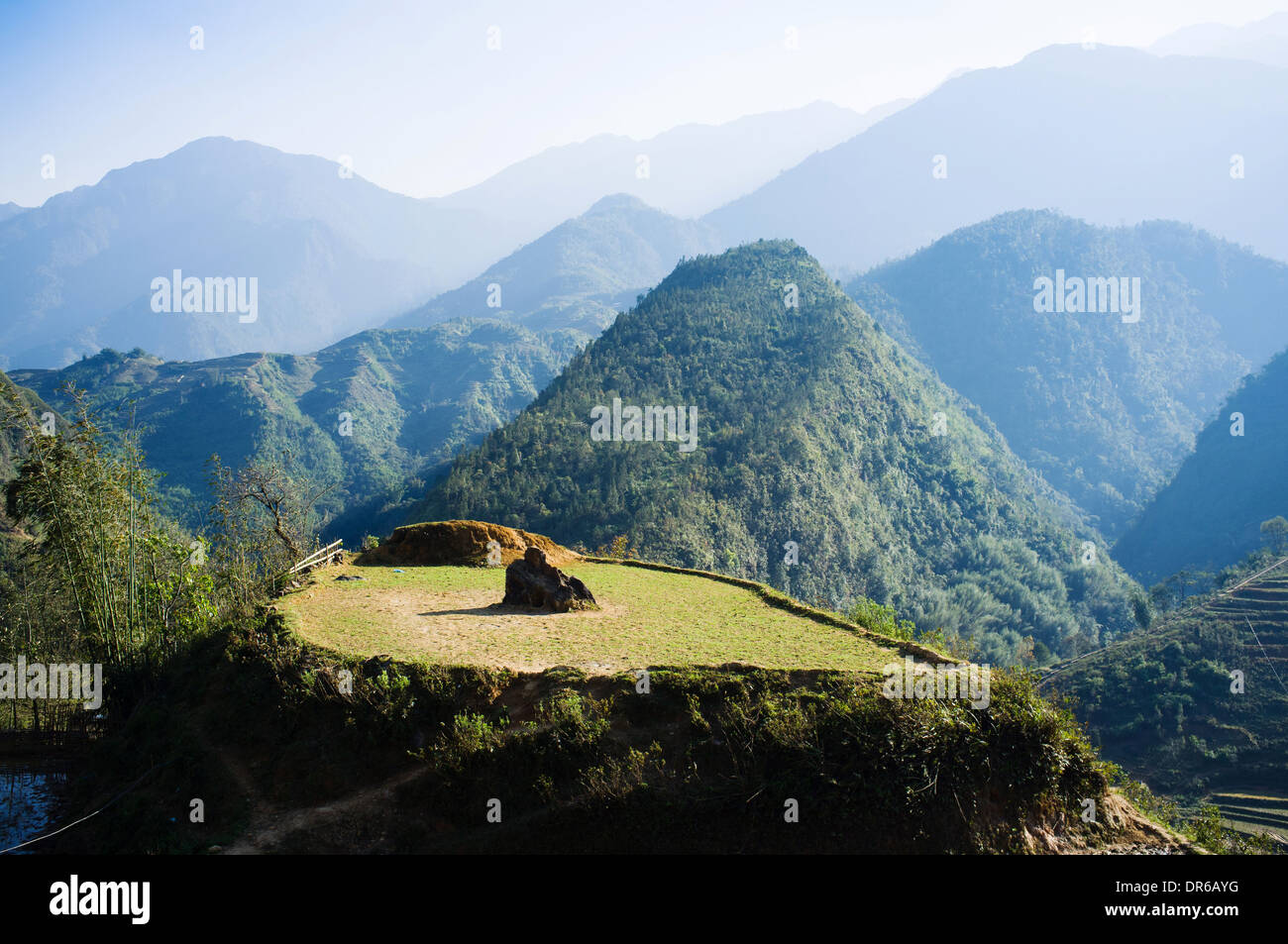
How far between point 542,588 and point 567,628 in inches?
71.1

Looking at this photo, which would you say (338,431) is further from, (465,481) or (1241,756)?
(1241,756)

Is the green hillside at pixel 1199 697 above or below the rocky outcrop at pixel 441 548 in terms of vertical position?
below

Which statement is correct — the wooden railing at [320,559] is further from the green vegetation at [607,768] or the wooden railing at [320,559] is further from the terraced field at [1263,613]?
the terraced field at [1263,613]

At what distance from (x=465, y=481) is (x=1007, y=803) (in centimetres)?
7853

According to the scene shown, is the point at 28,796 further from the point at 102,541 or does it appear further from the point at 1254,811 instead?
the point at 1254,811

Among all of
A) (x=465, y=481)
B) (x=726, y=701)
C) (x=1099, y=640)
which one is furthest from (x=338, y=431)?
(x=726, y=701)

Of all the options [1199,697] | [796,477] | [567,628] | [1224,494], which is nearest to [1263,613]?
[1199,697]

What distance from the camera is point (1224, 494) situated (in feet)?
430

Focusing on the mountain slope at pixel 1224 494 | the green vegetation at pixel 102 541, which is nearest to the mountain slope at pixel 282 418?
the green vegetation at pixel 102 541

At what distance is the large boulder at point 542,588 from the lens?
17.2 metres

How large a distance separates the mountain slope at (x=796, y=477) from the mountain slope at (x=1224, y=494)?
44.5 feet

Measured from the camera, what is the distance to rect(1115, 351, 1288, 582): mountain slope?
400ft
